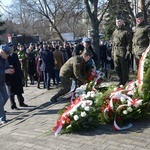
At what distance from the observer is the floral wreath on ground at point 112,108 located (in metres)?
5.71

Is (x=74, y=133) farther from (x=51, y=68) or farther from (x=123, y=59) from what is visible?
(x=51, y=68)

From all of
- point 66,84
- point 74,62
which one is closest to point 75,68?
point 74,62

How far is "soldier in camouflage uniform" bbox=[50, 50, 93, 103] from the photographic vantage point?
7570 mm

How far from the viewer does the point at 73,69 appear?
790cm

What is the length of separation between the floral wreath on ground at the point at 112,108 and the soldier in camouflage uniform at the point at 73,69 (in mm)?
1351

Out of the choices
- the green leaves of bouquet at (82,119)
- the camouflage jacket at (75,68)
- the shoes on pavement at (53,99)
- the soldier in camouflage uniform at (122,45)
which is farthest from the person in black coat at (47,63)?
the green leaves of bouquet at (82,119)

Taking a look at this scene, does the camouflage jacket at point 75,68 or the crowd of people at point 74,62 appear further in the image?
the camouflage jacket at point 75,68

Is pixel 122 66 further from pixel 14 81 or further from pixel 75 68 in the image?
pixel 14 81

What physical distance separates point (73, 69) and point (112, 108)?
7.49 feet

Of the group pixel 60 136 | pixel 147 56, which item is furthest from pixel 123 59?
pixel 60 136

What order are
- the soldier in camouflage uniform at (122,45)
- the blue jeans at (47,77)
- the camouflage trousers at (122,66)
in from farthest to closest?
the blue jeans at (47,77) < the camouflage trousers at (122,66) < the soldier in camouflage uniform at (122,45)

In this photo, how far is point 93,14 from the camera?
44.4 ft

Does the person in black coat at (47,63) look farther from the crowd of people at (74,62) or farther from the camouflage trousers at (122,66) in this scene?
the camouflage trousers at (122,66)

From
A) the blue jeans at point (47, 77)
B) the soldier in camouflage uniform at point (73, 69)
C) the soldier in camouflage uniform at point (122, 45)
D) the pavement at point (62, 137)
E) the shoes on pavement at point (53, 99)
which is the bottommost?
the pavement at point (62, 137)
